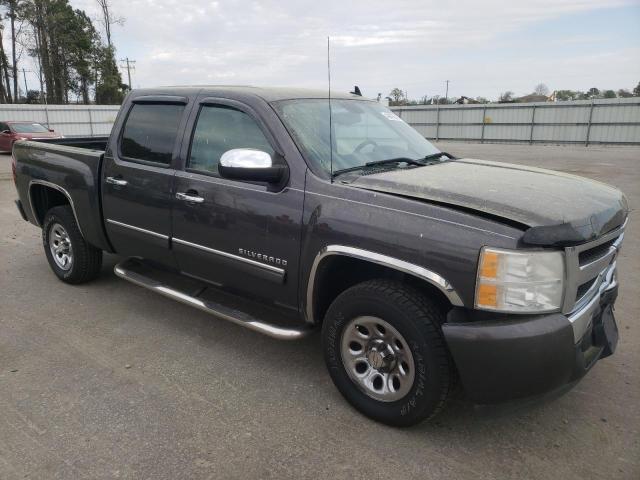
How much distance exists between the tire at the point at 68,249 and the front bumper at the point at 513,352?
3750mm

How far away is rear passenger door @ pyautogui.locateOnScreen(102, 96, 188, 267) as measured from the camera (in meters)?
3.81

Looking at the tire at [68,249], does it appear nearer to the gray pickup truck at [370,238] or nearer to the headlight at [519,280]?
the gray pickup truck at [370,238]

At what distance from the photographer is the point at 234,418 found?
2.92 meters

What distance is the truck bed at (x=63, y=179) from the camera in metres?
4.45

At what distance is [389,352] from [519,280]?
2.65 feet

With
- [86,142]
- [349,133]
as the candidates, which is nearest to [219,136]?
[349,133]

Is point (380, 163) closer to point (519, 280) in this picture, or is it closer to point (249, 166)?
point (249, 166)

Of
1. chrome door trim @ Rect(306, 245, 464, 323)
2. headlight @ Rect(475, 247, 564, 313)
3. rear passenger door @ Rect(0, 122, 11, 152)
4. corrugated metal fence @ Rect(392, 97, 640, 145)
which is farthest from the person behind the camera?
corrugated metal fence @ Rect(392, 97, 640, 145)

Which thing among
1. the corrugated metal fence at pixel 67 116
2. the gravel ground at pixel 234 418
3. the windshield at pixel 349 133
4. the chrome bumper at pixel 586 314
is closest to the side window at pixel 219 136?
the windshield at pixel 349 133

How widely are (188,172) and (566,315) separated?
2.55m

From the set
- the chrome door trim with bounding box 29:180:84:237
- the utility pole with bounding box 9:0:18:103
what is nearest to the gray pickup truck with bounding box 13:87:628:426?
the chrome door trim with bounding box 29:180:84:237

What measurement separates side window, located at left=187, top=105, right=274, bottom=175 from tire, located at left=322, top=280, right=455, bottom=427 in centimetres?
118

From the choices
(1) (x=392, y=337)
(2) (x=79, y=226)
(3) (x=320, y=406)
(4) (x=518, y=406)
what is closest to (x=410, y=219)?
(1) (x=392, y=337)

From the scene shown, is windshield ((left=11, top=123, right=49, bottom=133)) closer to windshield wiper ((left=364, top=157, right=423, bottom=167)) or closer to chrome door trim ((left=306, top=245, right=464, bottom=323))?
windshield wiper ((left=364, top=157, right=423, bottom=167))
